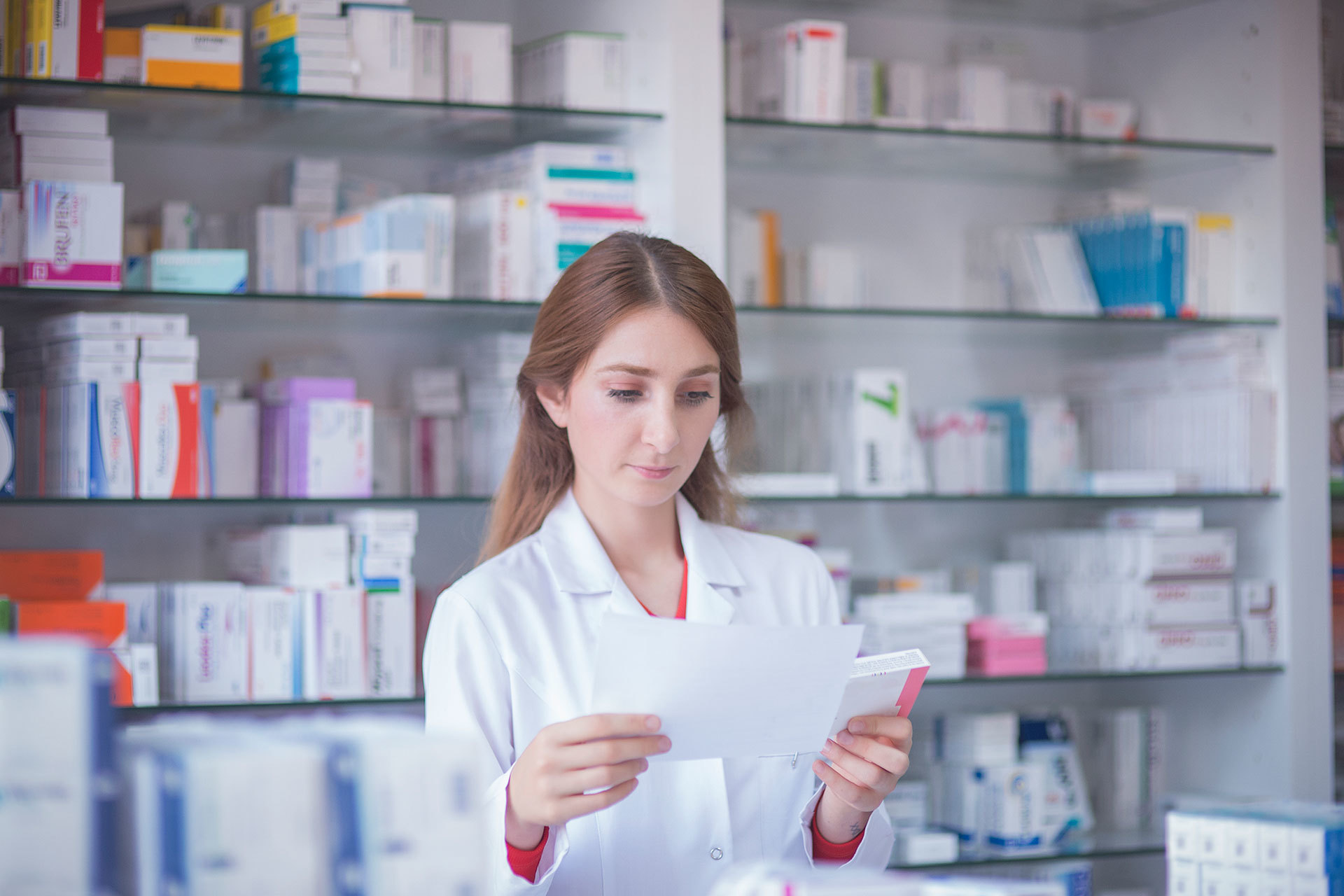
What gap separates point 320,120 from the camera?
2930 mm

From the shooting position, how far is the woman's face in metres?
1.88

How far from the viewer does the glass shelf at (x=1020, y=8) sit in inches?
141

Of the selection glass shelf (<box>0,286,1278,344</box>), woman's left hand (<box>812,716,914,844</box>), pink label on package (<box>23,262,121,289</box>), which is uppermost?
pink label on package (<box>23,262,121,289</box>)

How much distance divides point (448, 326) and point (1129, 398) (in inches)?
69.2

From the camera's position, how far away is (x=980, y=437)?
3389mm

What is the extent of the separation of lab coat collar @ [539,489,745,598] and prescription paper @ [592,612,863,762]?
55cm

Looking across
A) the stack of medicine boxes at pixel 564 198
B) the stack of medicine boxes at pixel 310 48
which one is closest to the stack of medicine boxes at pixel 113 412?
the stack of medicine boxes at pixel 310 48

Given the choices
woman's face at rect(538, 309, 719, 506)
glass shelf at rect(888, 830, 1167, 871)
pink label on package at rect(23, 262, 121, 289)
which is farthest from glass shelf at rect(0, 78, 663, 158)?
glass shelf at rect(888, 830, 1167, 871)

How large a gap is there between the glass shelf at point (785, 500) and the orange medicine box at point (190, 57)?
82 cm

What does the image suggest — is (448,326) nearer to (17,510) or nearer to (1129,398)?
(17,510)

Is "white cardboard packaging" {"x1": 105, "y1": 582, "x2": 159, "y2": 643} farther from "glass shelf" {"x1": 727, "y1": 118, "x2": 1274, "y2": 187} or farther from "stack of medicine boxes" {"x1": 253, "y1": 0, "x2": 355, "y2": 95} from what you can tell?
"glass shelf" {"x1": 727, "y1": 118, "x2": 1274, "y2": 187}

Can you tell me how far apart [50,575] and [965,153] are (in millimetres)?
2279

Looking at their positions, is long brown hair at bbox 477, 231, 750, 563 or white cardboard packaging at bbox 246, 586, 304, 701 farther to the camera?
white cardboard packaging at bbox 246, 586, 304, 701

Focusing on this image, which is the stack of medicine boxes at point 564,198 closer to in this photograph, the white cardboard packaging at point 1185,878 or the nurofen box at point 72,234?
the nurofen box at point 72,234
